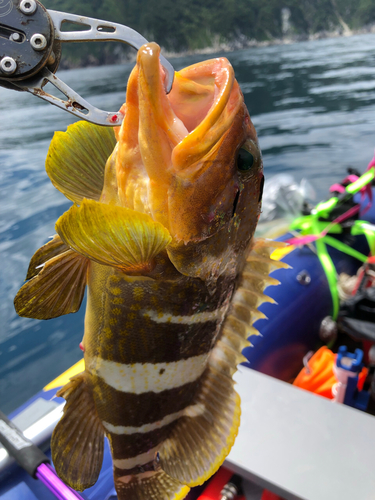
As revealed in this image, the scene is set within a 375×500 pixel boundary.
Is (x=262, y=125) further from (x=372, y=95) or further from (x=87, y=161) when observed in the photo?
(x=87, y=161)

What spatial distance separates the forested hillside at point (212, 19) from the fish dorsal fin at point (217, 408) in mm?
38410

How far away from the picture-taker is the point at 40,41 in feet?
1.98

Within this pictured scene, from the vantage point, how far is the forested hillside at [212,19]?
4133cm

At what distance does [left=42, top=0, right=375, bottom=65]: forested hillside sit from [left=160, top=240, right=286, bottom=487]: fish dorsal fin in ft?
126

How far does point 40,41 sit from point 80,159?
27 cm

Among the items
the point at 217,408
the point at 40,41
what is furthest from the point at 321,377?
the point at 40,41

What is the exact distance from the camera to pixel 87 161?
2.76 feet

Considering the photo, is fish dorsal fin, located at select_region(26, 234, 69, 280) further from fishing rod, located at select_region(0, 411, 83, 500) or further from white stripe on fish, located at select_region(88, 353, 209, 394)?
fishing rod, located at select_region(0, 411, 83, 500)

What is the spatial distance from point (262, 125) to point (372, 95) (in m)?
7.88

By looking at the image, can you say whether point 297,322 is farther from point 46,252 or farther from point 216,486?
point 46,252

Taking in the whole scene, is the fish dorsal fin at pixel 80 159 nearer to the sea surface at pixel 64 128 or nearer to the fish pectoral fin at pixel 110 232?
the fish pectoral fin at pixel 110 232

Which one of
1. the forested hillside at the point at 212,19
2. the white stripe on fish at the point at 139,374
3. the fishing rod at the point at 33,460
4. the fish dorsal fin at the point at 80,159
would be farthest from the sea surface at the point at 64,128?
the forested hillside at the point at 212,19

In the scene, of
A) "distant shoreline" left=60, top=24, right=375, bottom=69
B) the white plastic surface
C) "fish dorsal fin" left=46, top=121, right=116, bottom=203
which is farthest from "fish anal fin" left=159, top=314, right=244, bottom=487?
"distant shoreline" left=60, top=24, right=375, bottom=69

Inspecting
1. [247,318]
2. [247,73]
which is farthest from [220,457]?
[247,73]
